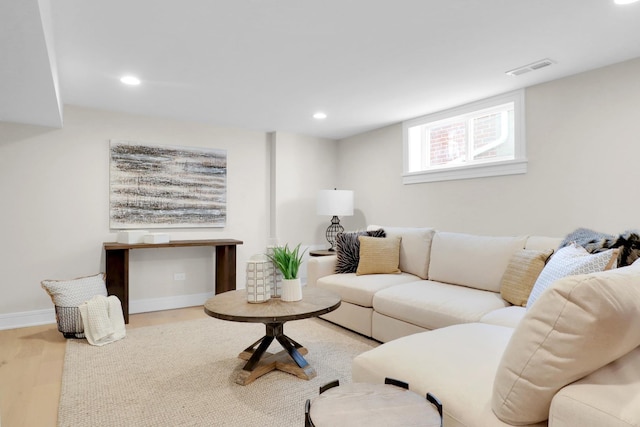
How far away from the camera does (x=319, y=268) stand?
368 cm

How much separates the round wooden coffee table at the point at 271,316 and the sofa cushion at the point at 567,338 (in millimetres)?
1293

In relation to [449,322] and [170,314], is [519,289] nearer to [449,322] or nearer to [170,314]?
[449,322]

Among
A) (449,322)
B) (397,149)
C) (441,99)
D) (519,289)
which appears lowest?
(449,322)

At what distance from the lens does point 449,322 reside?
240cm

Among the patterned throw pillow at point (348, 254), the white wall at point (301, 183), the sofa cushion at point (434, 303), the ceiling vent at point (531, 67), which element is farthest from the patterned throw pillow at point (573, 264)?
the white wall at point (301, 183)

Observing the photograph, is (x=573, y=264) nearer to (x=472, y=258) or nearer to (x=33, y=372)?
(x=472, y=258)

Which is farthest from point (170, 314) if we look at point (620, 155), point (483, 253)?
point (620, 155)

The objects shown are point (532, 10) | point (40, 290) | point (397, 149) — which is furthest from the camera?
point (397, 149)

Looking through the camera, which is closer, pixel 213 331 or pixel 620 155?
pixel 620 155

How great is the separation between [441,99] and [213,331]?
311 centimetres

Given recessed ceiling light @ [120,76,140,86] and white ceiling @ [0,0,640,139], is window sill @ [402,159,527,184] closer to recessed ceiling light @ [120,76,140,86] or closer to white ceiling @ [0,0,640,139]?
white ceiling @ [0,0,640,139]

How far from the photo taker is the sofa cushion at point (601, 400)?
0.89 metres

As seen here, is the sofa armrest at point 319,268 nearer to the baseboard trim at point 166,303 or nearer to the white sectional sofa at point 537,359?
the white sectional sofa at point 537,359

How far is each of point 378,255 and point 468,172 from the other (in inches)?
49.9
